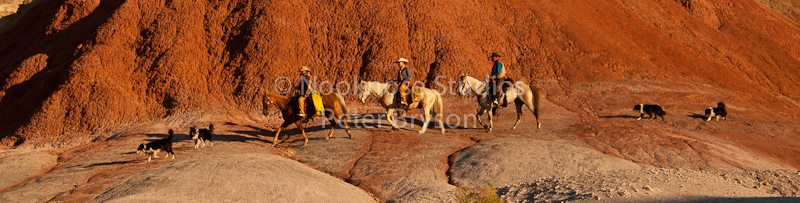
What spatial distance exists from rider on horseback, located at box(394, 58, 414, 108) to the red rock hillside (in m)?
4.90

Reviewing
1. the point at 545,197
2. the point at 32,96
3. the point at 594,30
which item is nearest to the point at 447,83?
the point at 594,30

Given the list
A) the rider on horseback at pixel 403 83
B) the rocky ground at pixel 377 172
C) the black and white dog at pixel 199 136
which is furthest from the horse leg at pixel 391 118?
the black and white dog at pixel 199 136

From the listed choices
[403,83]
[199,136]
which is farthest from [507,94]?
[199,136]

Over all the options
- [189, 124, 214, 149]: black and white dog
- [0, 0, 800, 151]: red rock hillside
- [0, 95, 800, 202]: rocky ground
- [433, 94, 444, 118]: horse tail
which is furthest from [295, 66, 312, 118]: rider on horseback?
[0, 0, 800, 151]: red rock hillside

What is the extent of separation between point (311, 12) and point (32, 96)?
10409 mm

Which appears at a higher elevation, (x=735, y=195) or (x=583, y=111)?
(x=583, y=111)

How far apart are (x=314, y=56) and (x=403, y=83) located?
6576 millimetres

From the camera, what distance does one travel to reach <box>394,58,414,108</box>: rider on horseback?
12.4 m

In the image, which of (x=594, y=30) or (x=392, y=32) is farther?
(x=594, y=30)

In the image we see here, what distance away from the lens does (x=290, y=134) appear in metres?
13.5

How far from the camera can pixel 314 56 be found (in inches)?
703

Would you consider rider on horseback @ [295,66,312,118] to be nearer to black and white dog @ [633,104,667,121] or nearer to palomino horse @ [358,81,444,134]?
palomino horse @ [358,81,444,134]

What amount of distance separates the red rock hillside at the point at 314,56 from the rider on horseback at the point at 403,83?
4897 millimetres

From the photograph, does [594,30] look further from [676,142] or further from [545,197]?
[545,197]
